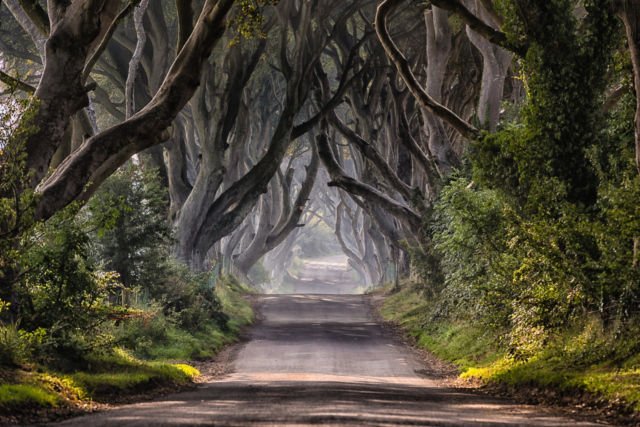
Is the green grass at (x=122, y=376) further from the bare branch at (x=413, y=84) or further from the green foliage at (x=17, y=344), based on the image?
the bare branch at (x=413, y=84)

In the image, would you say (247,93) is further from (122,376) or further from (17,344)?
(17,344)

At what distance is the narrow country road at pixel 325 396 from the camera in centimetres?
848

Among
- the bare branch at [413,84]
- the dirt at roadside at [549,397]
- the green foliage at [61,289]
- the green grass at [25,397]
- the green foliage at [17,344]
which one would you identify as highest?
the bare branch at [413,84]

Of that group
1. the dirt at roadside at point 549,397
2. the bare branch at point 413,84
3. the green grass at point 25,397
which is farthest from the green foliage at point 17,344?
the bare branch at point 413,84

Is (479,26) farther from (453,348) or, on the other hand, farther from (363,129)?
(363,129)

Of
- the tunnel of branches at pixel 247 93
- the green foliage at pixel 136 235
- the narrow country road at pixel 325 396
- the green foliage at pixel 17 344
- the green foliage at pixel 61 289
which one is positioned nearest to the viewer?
the narrow country road at pixel 325 396

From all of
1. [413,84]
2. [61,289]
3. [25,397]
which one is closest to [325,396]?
[25,397]

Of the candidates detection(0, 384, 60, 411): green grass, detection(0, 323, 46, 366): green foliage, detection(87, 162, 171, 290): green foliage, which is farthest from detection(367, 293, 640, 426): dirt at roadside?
detection(87, 162, 171, 290): green foliage

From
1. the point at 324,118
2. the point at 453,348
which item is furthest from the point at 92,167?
the point at 324,118

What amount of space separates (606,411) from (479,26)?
8.78m

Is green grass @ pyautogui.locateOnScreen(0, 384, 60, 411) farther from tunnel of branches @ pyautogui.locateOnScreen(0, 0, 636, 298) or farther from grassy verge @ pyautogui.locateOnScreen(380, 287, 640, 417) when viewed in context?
grassy verge @ pyautogui.locateOnScreen(380, 287, 640, 417)

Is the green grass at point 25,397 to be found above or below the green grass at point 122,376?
above

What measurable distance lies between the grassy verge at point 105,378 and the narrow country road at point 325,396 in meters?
0.68

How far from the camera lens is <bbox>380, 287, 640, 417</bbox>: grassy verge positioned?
10203 millimetres
